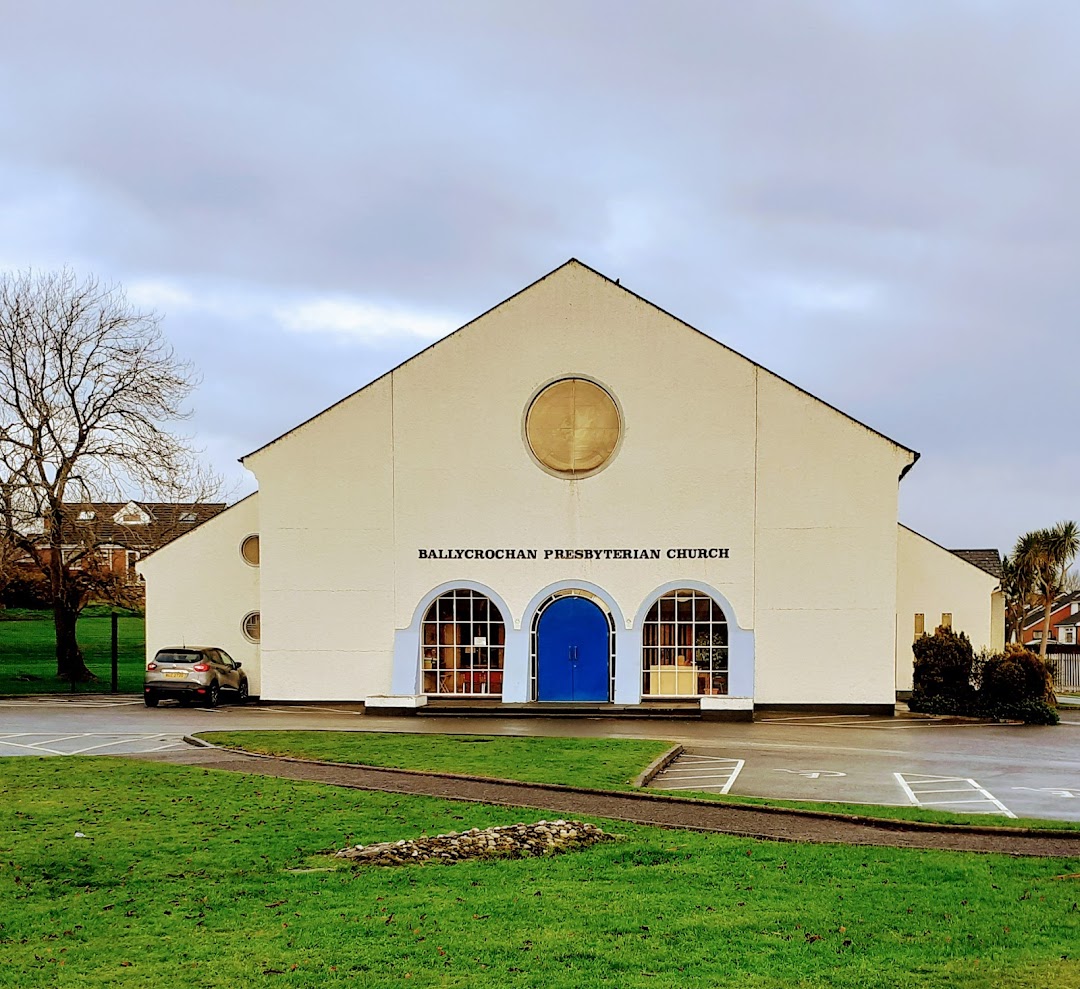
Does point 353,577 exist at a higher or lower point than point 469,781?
higher

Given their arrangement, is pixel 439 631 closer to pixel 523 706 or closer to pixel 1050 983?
pixel 523 706

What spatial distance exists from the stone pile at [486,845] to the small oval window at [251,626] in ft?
76.2

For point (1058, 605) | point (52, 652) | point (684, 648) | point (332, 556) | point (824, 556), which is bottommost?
point (52, 652)

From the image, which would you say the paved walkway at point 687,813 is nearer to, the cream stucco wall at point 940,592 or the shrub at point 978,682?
the shrub at point 978,682

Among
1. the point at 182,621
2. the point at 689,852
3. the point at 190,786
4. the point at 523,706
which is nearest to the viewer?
the point at 689,852

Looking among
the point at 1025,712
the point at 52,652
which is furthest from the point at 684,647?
the point at 52,652

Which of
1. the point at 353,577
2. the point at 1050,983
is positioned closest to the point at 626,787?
the point at 1050,983

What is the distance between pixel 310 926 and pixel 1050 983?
209 inches

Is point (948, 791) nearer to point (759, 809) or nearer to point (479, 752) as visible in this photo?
point (759, 809)

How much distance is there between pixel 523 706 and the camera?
101 feet

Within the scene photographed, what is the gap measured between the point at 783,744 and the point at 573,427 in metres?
11.1

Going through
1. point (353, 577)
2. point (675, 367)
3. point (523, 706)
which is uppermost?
point (675, 367)

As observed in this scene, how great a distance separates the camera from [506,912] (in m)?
9.66

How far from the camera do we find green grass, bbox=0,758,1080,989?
26.6 feet
